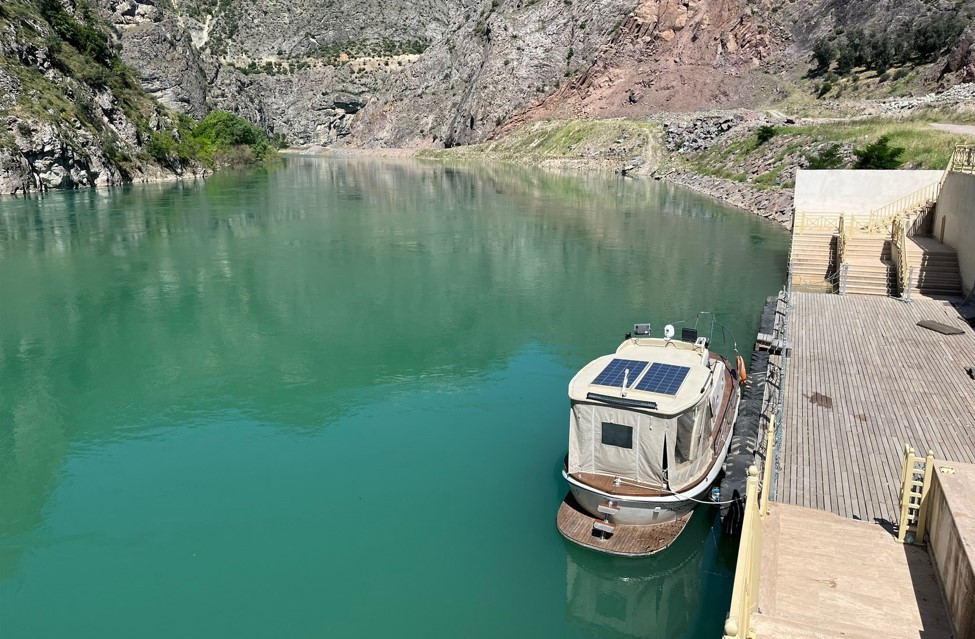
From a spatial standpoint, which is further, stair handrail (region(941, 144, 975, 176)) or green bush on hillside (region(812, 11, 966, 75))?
green bush on hillside (region(812, 11, 966, 75))

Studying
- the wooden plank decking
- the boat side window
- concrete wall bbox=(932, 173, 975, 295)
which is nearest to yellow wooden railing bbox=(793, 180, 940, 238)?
concrete wall bbox=(932, 173, 975, 295)

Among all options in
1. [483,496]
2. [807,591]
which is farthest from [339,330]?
[807,591]

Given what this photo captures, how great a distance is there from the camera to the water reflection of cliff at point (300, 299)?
2059 cm

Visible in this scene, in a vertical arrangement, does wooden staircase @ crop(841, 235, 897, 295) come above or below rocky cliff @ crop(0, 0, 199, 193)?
below

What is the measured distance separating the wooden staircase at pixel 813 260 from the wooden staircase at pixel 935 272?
9.84ft

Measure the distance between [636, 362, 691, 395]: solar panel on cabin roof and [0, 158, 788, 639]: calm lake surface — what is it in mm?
2805

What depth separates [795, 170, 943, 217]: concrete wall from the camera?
32969 mm

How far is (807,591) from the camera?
8.74 metres

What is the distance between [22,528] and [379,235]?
36347 millimetres

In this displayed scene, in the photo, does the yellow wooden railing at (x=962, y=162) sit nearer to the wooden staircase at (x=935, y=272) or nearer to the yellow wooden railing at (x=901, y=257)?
the yellow wooden railing at (x=901, y=257)

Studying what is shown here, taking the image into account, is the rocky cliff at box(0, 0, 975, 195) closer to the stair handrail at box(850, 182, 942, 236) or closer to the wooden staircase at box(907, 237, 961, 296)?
the stair handrail at box(850, 182, 942, 236)

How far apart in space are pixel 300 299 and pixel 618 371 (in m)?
21.2

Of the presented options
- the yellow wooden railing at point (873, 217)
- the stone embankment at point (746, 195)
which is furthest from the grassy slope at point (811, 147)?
the yellow wooden railing at point (873, 217)

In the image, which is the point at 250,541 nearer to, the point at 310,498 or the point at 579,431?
the point at 310,498
